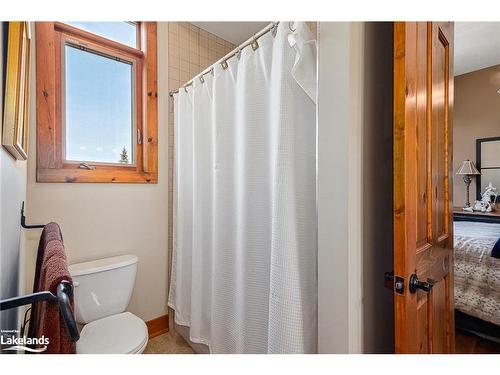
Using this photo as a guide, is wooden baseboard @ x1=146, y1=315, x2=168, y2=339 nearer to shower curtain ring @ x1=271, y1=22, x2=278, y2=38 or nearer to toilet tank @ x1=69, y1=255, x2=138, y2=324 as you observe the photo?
toilet tank @ x1=69, y1=255, x2=138, y2=324

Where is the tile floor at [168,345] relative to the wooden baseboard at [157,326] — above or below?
below

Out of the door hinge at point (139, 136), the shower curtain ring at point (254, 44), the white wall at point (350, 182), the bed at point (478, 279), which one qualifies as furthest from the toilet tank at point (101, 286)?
the bed at point (478, 279)

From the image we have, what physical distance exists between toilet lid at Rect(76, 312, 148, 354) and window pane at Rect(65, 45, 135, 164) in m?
1.00

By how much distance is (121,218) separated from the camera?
1749 mm

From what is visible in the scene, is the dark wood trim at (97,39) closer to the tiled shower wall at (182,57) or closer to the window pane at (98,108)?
the window pane at (98,108)

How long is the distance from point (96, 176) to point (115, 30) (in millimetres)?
1036

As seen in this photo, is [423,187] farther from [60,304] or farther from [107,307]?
[107,307]

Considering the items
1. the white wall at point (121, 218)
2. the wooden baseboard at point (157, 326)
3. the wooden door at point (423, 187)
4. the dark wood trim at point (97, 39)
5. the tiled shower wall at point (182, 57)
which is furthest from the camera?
the tiled shower wall at point (182, 57)

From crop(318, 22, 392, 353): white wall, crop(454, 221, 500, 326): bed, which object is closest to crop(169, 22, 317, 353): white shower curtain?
crop(318, 22, 392, 353): white wall

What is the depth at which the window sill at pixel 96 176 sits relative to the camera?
1493 mm

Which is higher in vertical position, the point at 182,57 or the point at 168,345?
the point at 182,57

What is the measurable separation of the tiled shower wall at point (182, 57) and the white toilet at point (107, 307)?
500mm

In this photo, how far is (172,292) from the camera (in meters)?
1.90
